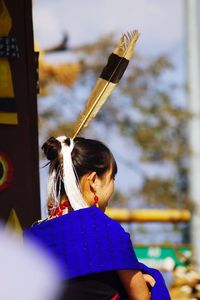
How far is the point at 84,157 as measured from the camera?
2.92m

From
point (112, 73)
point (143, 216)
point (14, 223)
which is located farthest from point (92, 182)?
point (143, 216)

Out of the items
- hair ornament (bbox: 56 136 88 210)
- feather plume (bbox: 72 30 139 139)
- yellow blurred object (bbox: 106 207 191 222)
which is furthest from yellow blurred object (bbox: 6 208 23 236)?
yellow blurred object (bbox: 106 207 191 222)

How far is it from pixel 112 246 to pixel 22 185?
0.82m

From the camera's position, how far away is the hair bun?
296 centimetres

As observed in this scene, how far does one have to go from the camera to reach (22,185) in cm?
350

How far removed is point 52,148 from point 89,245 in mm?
379

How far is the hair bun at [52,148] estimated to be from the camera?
9.70ft

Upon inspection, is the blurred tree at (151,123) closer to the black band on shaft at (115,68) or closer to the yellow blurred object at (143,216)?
the yellow blurred object at (143,216)

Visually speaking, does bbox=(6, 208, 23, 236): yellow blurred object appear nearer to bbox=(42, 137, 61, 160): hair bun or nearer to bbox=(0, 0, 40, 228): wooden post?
bbox=(0, 0, 40, 228): wooden post

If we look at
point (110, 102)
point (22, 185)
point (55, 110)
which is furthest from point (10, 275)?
point (110, 102)

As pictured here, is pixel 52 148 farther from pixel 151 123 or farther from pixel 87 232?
pixel 151 123

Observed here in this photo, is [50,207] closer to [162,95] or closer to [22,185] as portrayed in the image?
[22,185]

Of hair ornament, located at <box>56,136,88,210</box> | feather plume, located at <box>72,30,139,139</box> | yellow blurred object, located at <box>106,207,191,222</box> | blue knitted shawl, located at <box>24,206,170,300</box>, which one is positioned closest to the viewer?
blue knitted shawl, located at <box>24,206,170,300</box>

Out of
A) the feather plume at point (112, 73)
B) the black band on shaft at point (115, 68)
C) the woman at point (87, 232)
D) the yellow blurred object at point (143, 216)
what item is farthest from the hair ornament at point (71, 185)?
the yellow blurred object at point (143, 216)
